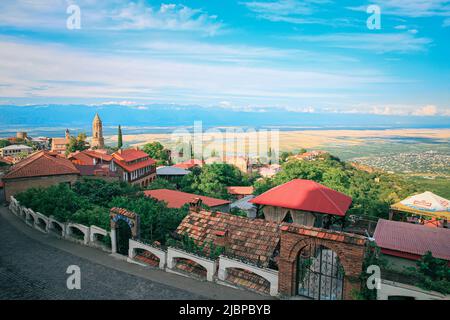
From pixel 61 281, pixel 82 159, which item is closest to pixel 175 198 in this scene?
pixel 61 281

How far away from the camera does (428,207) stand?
2098cm

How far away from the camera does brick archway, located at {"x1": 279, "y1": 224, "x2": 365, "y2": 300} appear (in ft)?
28.5

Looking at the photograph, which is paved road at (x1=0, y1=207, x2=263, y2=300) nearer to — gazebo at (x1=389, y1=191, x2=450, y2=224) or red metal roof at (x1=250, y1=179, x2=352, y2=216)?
red metal roof at (x1=250, y1=179, x2=352, y2=216)

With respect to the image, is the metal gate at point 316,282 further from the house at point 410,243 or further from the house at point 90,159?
the house at point 90,159

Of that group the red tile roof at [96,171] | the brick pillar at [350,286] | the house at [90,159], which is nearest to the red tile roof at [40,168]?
the red tile roof at [96,171]

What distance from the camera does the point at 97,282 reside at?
11.0 meters

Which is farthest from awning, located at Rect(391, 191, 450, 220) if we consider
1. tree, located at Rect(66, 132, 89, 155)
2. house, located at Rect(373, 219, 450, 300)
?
tree, located at Rect(66, 132, 89, 155)

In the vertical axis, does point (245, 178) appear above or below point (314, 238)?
below

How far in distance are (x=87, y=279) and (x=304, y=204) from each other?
10.6m

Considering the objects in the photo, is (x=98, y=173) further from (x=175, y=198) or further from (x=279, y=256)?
(x=279, y=256)

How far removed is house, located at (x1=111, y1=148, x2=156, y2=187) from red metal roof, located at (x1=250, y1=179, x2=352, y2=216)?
25.4 metres
